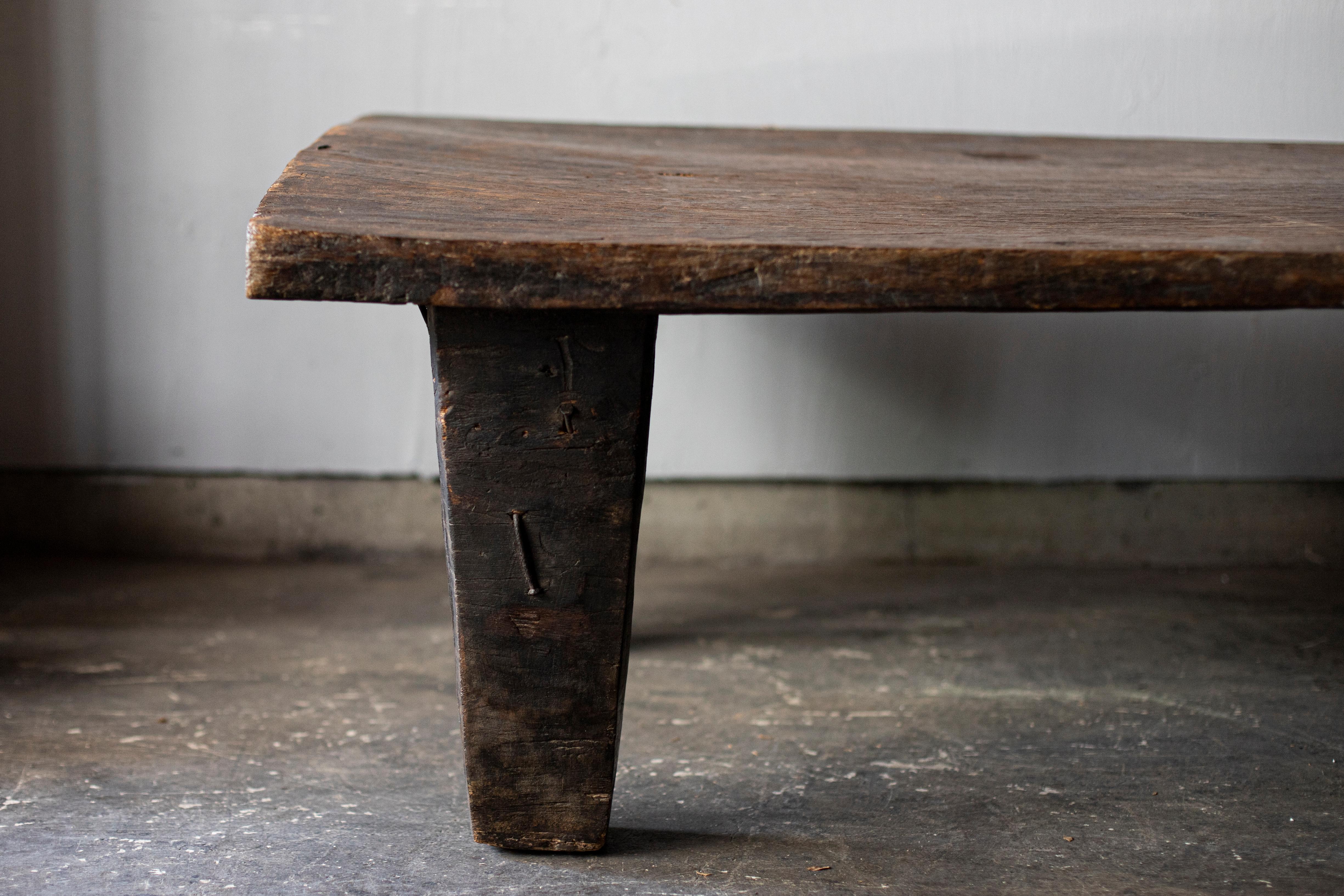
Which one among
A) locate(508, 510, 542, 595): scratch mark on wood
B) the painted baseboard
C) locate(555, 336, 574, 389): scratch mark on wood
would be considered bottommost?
the painted baseboard

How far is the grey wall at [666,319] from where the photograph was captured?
2285 millimetres

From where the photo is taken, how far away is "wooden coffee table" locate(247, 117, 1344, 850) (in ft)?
3.12

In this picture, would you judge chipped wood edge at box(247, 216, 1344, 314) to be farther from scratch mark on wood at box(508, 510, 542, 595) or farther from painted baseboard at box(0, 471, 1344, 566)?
painted baseboard at box(0, 471, 1344, 566)

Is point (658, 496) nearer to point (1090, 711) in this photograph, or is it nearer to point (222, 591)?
point (222, 591)

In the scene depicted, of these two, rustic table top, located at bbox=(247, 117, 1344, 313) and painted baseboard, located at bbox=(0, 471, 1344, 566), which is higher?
rustic table top, located at bbox=(247, 117, 1344, 313)

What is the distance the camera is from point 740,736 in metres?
1.57

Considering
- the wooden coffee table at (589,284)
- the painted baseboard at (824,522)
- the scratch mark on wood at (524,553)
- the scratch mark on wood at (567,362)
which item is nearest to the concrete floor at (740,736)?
the painted baseboard at (824,522)

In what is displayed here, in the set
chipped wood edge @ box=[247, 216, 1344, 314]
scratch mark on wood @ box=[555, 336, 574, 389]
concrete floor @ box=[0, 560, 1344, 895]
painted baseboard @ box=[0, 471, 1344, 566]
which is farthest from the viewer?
painted baseboard @ box=[0, 471, 1344, 566]

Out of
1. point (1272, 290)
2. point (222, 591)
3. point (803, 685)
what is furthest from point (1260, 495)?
point (222, 591)

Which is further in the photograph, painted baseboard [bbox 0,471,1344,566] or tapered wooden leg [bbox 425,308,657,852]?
painted baseboard [bbox 0,471,1344,566]

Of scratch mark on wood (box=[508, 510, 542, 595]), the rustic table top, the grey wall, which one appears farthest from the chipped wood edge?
the grey wall

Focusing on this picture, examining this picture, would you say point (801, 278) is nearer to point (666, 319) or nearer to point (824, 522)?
point (666, 319)

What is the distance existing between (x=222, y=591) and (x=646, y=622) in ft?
2.73

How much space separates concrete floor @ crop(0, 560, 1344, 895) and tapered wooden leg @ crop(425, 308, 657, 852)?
0.34ft
